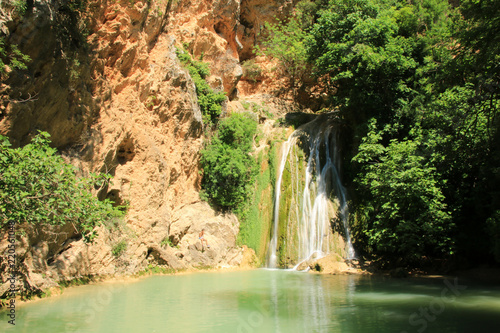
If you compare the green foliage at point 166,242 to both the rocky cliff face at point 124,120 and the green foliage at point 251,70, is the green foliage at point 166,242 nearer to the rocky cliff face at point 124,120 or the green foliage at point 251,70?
the rocky cliff face at point 124,120

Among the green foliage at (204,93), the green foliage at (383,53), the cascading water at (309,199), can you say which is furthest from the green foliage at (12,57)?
the green foliage at (383,53)

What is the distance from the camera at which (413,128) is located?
1569 cm

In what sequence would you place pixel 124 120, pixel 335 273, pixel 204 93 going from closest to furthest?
pixel 124 120 < pixel 335 273 < pixel 204 93

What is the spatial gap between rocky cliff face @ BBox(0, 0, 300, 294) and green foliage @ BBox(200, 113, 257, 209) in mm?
708

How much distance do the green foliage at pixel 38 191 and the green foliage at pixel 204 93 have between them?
11411 mm

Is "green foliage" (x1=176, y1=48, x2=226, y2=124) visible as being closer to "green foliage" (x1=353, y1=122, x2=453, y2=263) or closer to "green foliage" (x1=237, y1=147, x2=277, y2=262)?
"green foliage" (x1=237, y1=147, x2=277, y2=262)

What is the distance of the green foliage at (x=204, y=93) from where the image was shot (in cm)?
1986

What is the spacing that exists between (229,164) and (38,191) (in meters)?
10.9

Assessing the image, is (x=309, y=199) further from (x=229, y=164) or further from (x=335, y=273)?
(x=335, y=273)

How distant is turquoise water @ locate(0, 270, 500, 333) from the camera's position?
22.9 ft

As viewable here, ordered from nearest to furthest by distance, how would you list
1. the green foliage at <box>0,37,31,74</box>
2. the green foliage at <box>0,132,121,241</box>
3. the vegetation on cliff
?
the green foliage at <box>0,132,121,241</box> < the green foliage at <box>0,37,31,74</box> < the vegetation on cliff

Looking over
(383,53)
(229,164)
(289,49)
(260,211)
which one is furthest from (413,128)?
(289,49)

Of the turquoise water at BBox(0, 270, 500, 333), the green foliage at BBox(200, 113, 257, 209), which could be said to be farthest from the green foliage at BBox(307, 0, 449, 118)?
the turquoise water at BBox(0, 270, 500, 333)

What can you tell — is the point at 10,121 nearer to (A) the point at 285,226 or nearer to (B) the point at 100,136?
(B) the point at 100,136
